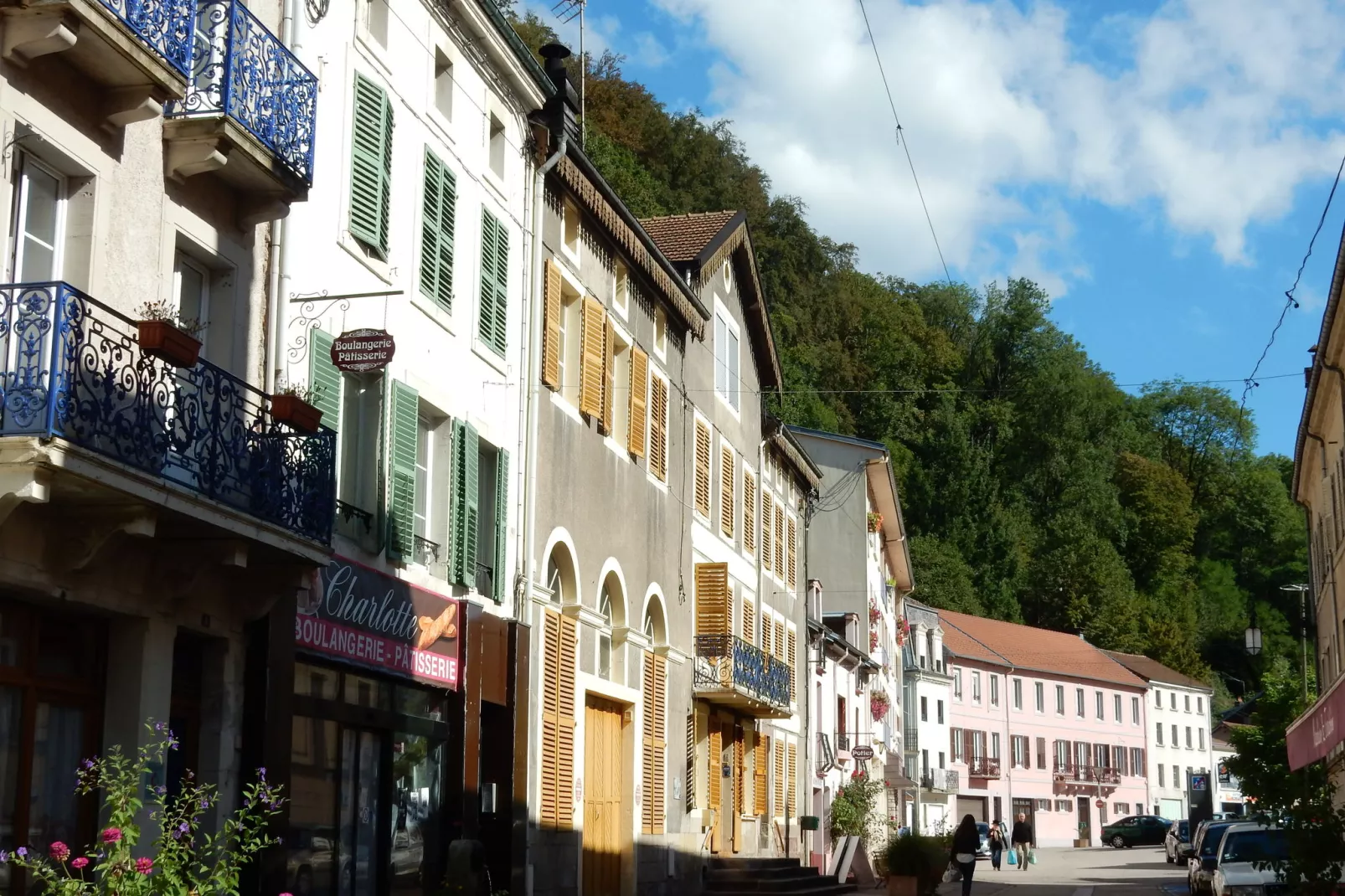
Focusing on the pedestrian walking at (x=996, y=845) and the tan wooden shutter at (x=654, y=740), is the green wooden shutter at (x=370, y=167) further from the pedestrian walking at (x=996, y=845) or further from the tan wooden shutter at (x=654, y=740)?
the pedestrian walking at (x=996, y=845)

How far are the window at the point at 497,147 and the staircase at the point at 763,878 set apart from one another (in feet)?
42.3

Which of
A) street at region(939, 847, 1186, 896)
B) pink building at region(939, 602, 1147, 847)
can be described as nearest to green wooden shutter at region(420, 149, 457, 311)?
street at region(939, 847, 1186, 896)

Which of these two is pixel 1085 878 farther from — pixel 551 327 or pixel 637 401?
pixel 551 327

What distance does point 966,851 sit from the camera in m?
25.1

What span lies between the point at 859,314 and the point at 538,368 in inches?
2196

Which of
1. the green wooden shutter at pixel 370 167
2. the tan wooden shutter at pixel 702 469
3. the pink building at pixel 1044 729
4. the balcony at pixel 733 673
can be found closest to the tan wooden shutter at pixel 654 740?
the balcony at pixel 733 673

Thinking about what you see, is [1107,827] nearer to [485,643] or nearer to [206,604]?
[485,643]

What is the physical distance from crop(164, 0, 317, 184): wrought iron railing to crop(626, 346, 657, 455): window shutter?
34.6 ft

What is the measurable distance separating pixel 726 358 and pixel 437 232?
13.4 meters

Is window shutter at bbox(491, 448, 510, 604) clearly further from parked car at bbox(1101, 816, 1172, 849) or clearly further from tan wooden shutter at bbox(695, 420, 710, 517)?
parked car at bbox(1101, 816, 1172, 849)

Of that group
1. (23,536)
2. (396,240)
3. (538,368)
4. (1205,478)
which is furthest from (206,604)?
(1205,478)

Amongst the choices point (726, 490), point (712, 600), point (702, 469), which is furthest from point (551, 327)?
point (726, 490)

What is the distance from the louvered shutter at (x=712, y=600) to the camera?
2678cm

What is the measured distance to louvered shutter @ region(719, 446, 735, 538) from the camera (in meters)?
29.1
